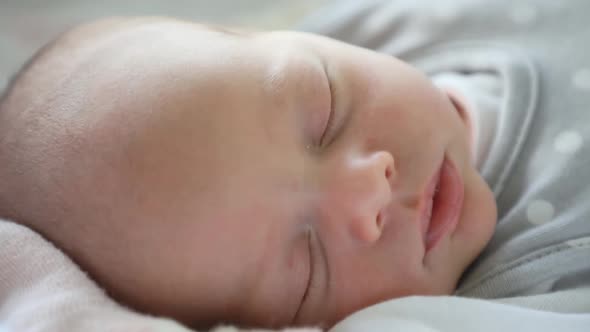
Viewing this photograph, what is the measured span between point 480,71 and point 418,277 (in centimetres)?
52

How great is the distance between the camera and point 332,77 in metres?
0.95

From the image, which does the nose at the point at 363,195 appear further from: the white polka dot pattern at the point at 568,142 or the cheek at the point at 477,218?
the white polka dot pattern at the point at 568,142

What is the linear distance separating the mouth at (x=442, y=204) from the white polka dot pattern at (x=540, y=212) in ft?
0.38

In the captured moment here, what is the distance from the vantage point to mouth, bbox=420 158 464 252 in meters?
0.93

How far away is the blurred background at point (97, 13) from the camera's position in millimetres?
1433

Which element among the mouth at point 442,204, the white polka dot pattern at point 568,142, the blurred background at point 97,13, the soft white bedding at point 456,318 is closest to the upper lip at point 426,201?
the mouth at point 442,204

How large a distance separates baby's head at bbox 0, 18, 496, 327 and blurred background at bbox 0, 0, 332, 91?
0.53 meters

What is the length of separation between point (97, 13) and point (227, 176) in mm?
863

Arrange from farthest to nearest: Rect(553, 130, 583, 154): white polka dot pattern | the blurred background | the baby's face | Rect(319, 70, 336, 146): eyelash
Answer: the blurred background < Rect(553, 130, 583, 154): white polka dot pattern < Rect(319, 70, 336, 146): eyelash < the baby's face

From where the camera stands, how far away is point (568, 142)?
3.39ft

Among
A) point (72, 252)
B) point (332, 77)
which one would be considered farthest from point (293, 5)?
point (72, 252)

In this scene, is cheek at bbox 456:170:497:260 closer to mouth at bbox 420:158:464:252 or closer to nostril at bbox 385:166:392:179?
mouth at bbox 420:158:464:252

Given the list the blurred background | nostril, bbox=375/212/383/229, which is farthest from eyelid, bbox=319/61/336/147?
the blurred background

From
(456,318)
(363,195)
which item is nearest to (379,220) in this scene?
(363,195)
